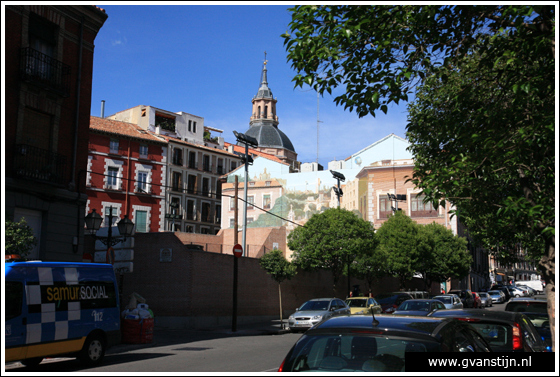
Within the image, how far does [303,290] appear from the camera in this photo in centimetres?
3931

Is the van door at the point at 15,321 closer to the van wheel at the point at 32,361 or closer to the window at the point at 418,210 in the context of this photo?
the van wheel at the point at 32,361

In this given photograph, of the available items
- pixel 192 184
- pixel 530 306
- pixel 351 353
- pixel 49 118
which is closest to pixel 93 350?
pixel 49 118

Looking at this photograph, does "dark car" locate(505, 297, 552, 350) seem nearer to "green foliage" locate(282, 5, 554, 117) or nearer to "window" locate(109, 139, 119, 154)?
"green foliage" locate(282, 5, 554, 117)

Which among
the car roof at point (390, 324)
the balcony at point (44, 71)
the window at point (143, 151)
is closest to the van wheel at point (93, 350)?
the car roof at point (390, 324)

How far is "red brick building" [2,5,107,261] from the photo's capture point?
729 inches

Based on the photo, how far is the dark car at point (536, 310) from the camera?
1291cm

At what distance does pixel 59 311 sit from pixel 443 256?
4600 centimetres

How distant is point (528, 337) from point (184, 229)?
60.4 metres

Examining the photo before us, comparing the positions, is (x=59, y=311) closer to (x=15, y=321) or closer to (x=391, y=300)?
(x=15, y=321)

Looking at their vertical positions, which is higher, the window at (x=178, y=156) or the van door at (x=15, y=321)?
the window at (x=178, y=156)

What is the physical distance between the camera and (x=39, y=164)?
19.3m

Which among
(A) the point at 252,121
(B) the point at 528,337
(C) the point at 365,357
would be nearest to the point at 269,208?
(B) the point at 528,337

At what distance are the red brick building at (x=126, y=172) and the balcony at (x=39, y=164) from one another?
36.8 metres

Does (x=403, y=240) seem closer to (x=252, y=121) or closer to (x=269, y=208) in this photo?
(x=269, y=208)
